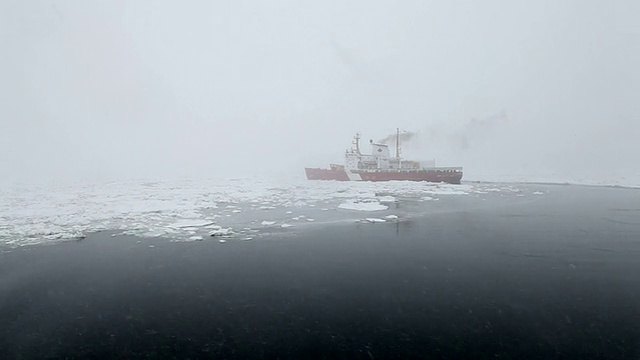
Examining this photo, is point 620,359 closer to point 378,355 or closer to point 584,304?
point 584,304

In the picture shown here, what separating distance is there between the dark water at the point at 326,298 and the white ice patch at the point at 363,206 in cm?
880

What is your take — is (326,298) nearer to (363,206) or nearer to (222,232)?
(222,232)

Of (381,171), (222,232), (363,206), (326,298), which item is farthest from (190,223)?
(381,171)

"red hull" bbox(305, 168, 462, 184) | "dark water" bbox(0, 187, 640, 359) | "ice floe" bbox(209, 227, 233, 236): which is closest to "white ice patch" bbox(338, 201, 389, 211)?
"dark water" bbox(0, 187, 640, 359)

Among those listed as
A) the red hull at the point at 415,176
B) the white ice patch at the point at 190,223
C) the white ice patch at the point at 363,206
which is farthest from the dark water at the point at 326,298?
the red hull at the point at 415,176

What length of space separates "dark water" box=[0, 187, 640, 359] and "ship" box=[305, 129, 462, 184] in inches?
1350

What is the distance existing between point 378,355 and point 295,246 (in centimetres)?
758

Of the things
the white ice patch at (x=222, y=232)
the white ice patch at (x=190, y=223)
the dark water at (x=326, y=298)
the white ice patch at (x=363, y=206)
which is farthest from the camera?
the white ice patch at (x=363, y=206)

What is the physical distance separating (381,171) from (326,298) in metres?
41.6

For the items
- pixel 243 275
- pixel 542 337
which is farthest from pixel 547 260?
pixel 243 275

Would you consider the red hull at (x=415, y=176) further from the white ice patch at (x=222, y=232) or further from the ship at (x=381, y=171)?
the white ice patch at (x=222, y=232)

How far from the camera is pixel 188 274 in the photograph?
1018 cm

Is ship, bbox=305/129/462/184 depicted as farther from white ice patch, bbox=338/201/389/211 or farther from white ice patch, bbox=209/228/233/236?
white ice patch, bbox=209/228/233/236

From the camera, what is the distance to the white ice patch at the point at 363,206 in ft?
76.9
